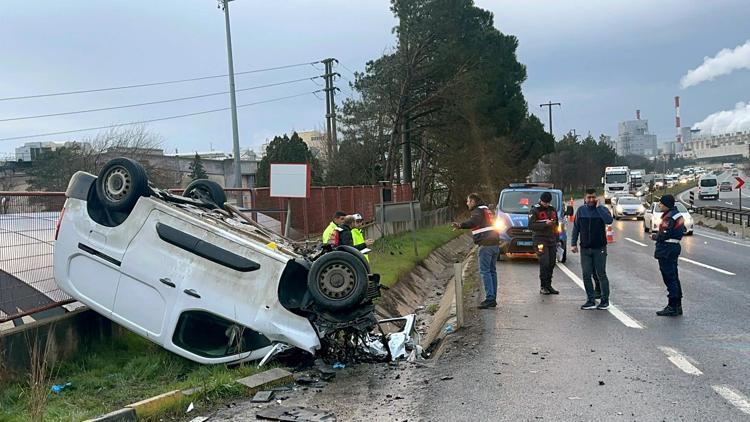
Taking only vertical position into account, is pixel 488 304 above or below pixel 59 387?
below

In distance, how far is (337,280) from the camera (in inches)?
255

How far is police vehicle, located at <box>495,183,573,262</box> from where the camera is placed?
54.4 ft

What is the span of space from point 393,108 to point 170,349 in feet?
93.4

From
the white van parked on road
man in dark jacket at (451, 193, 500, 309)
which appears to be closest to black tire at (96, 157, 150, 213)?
man in dark jacket at (451, 193, 500, 309)

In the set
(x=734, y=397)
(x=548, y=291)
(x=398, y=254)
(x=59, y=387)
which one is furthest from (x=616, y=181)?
(x=59, y=387)

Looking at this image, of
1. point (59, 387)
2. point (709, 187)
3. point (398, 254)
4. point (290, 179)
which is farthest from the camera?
point (709, 187)

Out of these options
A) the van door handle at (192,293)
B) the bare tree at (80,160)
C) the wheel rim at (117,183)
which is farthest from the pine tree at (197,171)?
the van door handle at (192,293)

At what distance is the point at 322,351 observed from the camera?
6676 millimetres

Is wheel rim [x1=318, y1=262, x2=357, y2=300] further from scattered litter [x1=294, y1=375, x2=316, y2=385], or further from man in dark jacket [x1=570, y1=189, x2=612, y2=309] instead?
man in dark jacket [x1=570, y1=189, x2=612, y2=309]

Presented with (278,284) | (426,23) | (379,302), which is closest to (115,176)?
(278,284)

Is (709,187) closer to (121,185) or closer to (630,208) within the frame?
(630,208)

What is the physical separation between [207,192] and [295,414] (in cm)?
407

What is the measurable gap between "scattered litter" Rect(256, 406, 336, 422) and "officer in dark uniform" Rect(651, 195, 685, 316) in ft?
19.0

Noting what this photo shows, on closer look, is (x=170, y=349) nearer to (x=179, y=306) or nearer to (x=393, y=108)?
(x=179, y=306)
